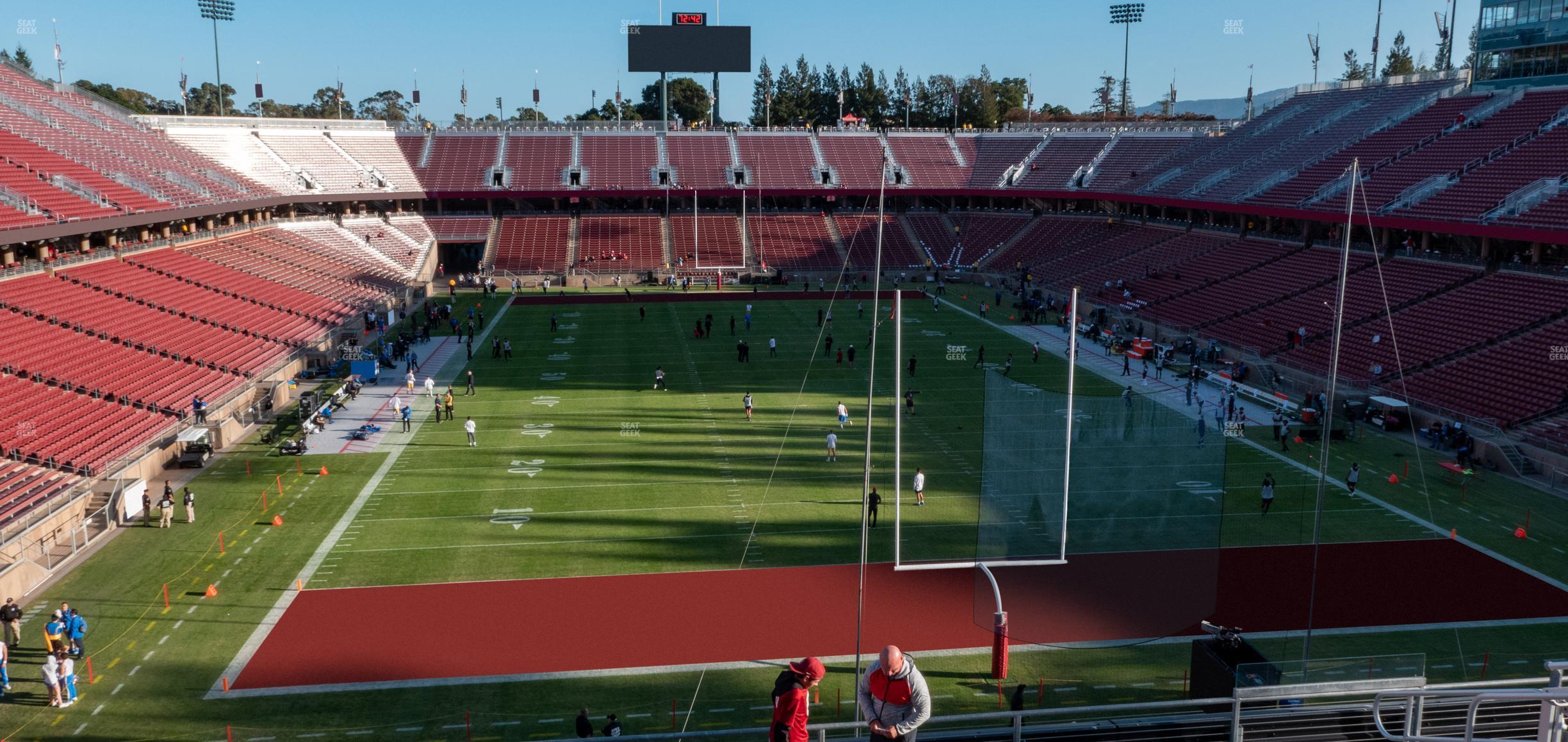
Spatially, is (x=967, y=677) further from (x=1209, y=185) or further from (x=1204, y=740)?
(x=1209, y=185)

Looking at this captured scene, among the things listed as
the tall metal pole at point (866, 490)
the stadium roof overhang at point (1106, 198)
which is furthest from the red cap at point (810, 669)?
the stadium roof overhang at point (1106, 198)

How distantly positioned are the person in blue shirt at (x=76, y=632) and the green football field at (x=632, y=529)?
0.33 metres

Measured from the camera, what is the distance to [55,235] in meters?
31.8

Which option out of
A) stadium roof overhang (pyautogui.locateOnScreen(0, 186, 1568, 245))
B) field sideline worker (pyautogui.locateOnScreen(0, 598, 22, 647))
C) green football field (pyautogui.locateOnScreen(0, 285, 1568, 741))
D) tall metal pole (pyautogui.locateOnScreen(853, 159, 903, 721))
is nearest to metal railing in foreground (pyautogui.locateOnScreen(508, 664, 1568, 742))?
tall metal pole (pyautogui.locateOnScreen(853, 159, 903, 721))

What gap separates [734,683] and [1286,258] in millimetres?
39913

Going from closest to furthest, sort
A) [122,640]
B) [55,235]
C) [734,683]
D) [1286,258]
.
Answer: [734,683] → [122,640] → [55,235] → [1286,258]

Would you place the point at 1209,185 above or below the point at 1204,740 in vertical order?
above

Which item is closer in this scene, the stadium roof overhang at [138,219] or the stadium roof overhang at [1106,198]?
the stadium roof overhang at [138,219]

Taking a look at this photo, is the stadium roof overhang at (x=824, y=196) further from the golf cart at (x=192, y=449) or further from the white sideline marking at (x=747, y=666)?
the white sideline marking at (x=747, y=666)

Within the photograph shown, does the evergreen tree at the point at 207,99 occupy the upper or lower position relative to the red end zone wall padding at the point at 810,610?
upper

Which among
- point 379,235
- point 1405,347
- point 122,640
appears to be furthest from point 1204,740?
point 379,235

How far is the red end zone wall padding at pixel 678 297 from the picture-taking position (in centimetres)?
5775

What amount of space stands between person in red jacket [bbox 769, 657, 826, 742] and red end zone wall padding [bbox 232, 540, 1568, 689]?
8.81 meters

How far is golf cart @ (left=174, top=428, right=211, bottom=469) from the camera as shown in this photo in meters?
26.0
